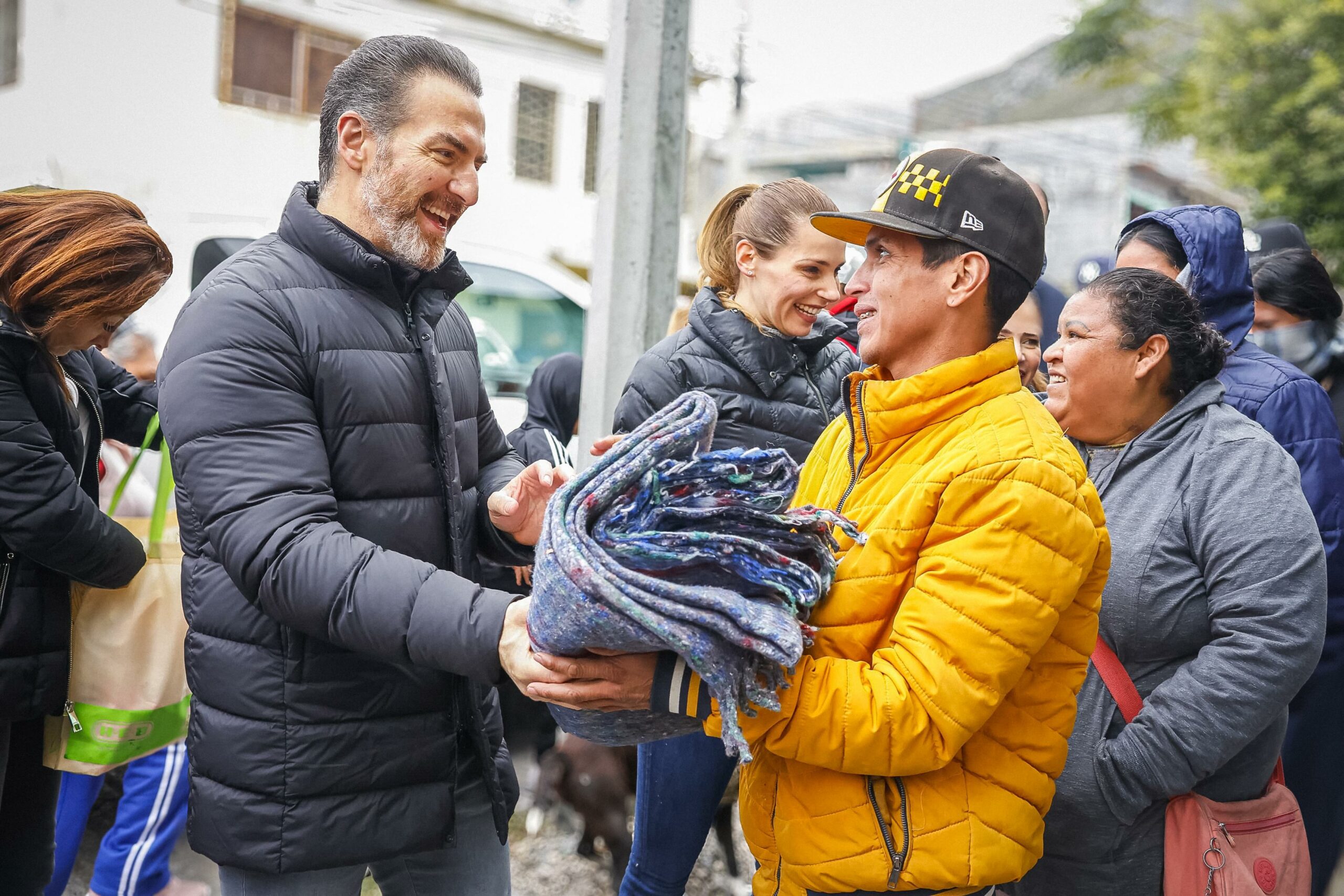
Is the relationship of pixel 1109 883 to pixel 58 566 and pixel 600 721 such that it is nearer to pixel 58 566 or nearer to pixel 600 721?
pixel 600 721

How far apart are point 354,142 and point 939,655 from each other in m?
1.44

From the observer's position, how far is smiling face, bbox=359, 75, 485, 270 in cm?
196

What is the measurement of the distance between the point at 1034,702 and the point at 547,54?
63.6 feet

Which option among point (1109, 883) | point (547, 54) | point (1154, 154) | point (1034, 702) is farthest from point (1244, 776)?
point (1154, 154)

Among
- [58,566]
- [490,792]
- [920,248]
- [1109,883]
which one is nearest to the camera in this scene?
[920,248]

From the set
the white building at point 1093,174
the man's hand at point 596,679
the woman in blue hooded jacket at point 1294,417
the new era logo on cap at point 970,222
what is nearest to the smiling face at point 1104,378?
the woman in blue hooded jacket at point 1294,417

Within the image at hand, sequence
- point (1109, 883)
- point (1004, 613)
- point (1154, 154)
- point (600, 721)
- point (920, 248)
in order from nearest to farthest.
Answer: point (1004, 613) → point (600, 721) → point (920, 248) → point (1109, 883) → point (1154, 154)

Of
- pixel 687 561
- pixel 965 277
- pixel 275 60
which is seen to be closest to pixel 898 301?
pixel 965 277

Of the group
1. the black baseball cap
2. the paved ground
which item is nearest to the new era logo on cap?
the black baseball cap

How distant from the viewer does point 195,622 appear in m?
1.87

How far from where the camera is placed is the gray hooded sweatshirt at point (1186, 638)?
83.3 inches

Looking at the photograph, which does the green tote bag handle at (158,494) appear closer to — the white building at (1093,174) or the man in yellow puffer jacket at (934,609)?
the man in yellow puffer jacket at (934,609)

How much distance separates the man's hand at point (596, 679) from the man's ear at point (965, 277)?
0.80 m

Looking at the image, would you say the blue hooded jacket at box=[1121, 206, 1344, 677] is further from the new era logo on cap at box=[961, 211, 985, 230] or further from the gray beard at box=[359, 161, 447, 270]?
the gray beard at box=[359, 161, 447, 270]
